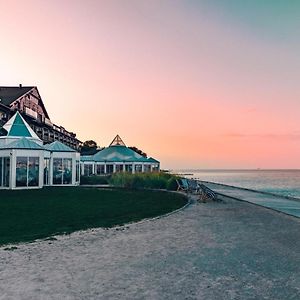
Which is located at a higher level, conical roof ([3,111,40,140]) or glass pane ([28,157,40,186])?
conical roof ([3,111,40,140])

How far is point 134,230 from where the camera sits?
350 inches

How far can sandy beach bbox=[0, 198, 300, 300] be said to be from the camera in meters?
4.63

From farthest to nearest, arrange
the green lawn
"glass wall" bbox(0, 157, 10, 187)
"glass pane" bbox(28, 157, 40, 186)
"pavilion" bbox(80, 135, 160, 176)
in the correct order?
"pavilion" bbox(80, 135, 160, 176) → "glass pane" bbox(28, 157, 40, 186) → "glass wall" bbox(0, 157, 10, 187) → the green lawn

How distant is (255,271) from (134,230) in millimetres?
3863

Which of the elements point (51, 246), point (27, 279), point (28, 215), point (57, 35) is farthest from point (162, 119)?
point (27, 279)

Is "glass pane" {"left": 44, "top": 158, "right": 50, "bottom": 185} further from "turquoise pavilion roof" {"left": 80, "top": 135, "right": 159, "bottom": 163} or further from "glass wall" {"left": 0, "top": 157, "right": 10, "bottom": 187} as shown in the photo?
"turquoise pavilion roof" {"left": 80, "top": 135, "right": 159, "bottom": 163}

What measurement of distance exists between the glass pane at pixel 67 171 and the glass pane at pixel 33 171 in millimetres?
3953

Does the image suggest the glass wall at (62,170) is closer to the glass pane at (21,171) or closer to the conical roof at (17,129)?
the conical roof at (17,129)

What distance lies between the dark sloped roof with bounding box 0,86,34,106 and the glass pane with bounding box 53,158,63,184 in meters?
12.7

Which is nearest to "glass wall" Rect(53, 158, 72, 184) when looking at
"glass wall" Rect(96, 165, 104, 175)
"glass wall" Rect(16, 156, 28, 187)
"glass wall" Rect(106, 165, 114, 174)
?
"glass wall" Rect(16, 156, 28, 187)

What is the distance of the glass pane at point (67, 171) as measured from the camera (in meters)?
26.3

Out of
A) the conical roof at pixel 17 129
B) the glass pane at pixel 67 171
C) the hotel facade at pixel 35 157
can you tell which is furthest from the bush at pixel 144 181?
the conical roof at pixel 17 129

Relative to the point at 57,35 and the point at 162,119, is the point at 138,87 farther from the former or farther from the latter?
the point at 162,119

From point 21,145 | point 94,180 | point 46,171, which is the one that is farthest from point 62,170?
point 21,145
